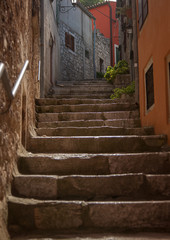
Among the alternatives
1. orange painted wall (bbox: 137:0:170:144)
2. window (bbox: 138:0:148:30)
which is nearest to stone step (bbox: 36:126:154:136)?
orange painted wall (bbox: 137:0:170:144)

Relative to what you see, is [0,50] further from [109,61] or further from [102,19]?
[102,19]

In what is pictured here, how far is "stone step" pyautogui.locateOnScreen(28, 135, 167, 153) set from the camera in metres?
3.84

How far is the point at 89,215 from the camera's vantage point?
2664mm

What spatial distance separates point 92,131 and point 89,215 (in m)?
1.91

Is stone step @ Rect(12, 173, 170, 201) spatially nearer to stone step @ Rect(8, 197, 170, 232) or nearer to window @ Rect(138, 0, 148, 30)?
stone step @ Rect(8, 197, 170, 232)

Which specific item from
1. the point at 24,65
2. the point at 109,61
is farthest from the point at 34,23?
the point at 109,61

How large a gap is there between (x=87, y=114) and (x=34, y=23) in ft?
6.05

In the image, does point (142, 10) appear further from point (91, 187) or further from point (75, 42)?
point (75, 42)

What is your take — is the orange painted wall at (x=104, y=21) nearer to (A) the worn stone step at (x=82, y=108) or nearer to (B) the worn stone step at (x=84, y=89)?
(B) the worn stone step at (x=84, y=89)

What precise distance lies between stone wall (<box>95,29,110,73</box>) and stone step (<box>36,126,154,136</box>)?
1302 centimetres

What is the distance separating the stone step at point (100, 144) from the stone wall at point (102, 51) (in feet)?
44.6

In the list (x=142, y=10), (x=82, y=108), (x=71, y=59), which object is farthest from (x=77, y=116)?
(x=71, y=59)

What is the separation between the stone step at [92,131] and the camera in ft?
14.5

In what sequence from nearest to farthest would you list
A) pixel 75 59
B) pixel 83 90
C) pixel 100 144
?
pixel 100 144, pixel 83 90, pixel 75 59
